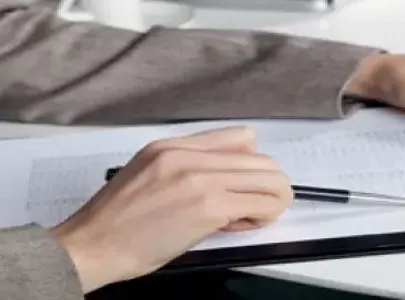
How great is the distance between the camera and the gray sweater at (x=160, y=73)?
78cm

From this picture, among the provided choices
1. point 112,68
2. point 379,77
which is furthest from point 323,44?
point 112,68

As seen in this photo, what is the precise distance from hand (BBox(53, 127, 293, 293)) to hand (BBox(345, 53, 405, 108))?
0.59 feet

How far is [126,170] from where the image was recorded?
2.08 feet

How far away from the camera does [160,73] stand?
0.82 metres

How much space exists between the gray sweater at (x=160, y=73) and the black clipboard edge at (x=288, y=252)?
18 cm

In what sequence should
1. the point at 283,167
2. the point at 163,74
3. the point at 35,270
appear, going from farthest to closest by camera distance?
the point at 163,74
the point at 283,167
the point at 35,270

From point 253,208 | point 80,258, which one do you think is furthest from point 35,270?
point 253,208

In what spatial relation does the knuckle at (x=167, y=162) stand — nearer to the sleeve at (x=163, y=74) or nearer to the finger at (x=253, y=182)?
the finger at (x=253, y=182)

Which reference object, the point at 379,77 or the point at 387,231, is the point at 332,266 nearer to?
the point at 387,231

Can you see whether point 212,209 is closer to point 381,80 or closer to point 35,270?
point 35,270

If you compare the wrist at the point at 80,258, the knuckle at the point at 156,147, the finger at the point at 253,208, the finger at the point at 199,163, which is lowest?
the wrist at the point at 80,258

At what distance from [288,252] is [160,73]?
0.92ft

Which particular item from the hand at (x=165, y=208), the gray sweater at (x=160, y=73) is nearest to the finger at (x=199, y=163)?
the hand at (x=165, y=208)

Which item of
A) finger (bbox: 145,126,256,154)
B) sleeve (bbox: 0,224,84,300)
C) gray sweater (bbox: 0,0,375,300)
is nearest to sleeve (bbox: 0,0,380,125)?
gray sweater (bbox: 0,0,375,300)
